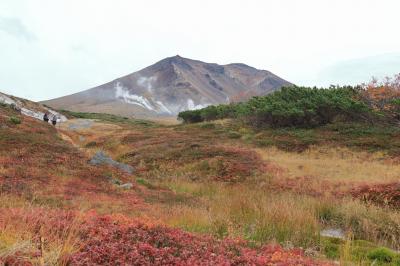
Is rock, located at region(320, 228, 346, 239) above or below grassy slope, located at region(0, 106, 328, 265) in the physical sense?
below

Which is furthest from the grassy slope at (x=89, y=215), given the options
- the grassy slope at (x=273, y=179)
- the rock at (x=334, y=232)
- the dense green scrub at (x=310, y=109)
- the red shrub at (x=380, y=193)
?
the dense green scrub at (x=310, y=109)

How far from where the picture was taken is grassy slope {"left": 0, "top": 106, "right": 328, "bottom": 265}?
5520 mm

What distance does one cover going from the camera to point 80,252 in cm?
555

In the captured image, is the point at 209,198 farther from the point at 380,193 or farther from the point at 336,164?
the point at 336,164

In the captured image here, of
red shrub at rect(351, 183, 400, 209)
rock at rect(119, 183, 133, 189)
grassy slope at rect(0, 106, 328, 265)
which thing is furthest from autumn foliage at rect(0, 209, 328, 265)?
red shrub at rect(351, 183, 400, 209)

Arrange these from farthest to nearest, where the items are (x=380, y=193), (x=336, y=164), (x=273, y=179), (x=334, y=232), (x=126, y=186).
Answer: (x=336, y=164)
(x=273, y=179)
(x=380, y=193)
(x=126, y=186)
(x=334, y=232)

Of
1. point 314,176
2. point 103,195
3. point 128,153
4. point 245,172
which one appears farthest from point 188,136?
point 103,195

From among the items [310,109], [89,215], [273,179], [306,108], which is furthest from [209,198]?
[306,108]

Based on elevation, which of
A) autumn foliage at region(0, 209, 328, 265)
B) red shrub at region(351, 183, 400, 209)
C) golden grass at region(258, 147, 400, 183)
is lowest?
red shrub at region(351, 183, 400, 209)

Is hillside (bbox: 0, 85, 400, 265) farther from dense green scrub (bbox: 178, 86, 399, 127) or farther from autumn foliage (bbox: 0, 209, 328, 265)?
dense green scrub (bbox: 178, 86, 399, 127)

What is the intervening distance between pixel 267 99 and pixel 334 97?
1142 centimetres

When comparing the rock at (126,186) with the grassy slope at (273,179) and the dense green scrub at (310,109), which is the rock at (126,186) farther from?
the dense green scrub at (310,109)

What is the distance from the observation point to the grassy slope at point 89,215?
5.52 metres

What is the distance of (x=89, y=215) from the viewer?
8438 millimetres
